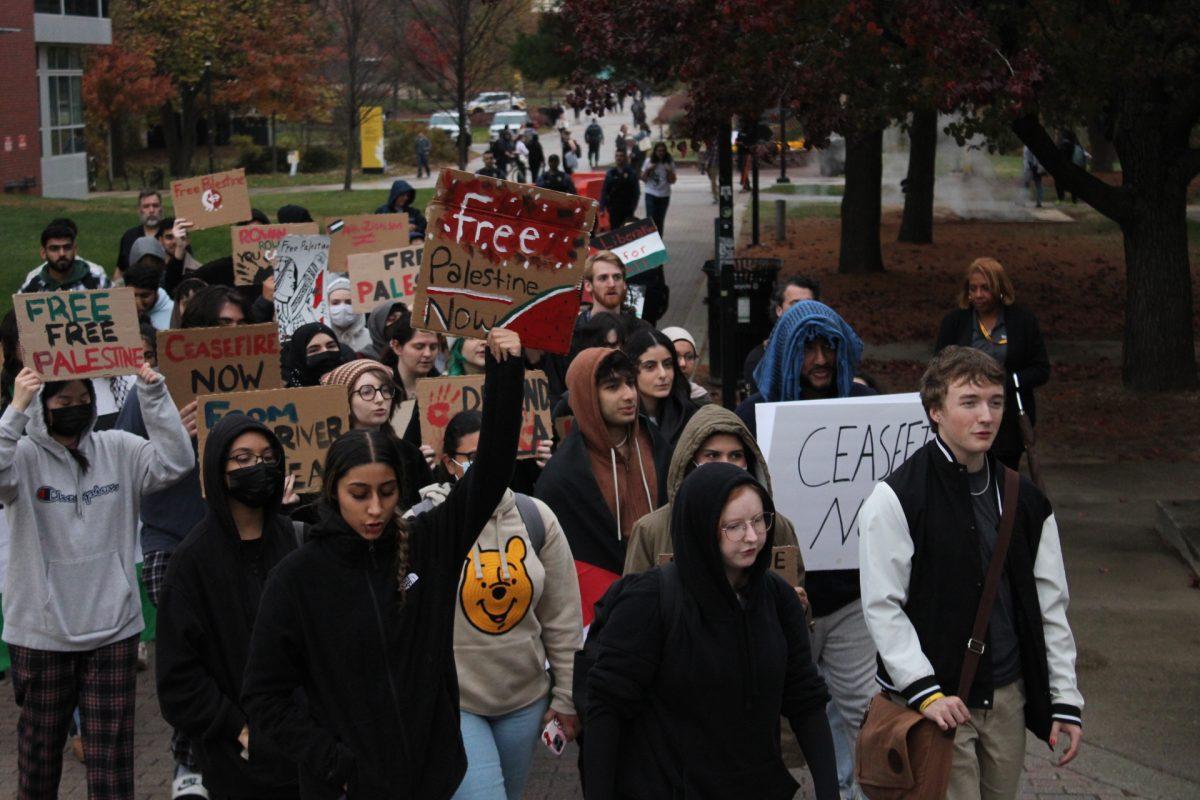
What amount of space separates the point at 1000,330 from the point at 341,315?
4.33 metres

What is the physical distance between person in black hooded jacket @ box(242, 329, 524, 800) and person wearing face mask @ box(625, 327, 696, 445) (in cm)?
233

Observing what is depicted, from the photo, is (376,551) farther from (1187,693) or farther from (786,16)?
(786,16)

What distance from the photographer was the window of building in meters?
46.3

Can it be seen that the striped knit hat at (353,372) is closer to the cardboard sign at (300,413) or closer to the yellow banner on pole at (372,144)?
the cardboard sign at (300,413)

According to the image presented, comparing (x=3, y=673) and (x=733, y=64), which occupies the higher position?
(x=733, y=64)

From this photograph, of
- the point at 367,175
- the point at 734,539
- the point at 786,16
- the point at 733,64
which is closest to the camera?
the point at 734,539

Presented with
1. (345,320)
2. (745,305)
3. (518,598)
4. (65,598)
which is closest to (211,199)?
(345,320)

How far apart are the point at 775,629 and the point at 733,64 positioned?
1070 cm

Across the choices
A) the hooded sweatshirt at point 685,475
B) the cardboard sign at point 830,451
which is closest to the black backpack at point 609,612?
the hooded sweatshirt at point 685,475

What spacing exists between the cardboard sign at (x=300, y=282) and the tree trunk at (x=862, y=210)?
13486 millimetres

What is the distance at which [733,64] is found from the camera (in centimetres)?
1428

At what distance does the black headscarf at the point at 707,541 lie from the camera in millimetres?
4086

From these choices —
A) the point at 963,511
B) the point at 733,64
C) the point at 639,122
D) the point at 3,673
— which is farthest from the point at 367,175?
the point at 963,511

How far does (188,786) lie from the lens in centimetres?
514
